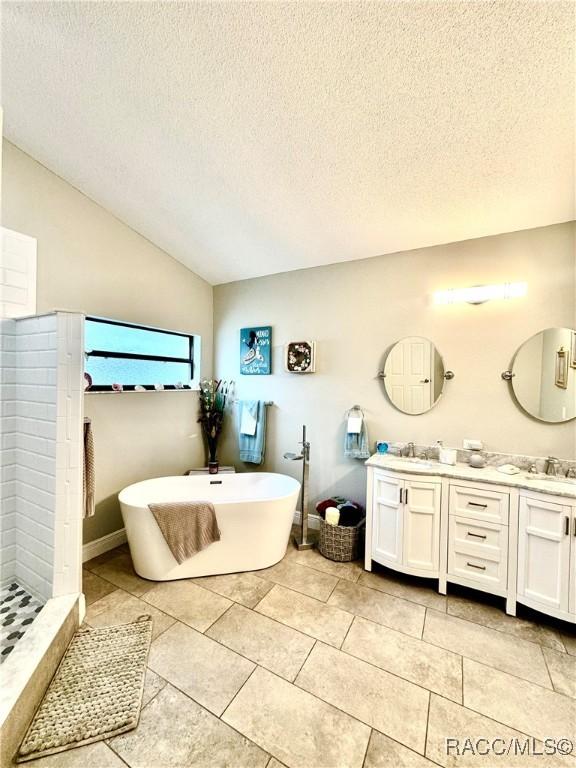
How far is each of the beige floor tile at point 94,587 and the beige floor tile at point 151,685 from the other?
790 mm

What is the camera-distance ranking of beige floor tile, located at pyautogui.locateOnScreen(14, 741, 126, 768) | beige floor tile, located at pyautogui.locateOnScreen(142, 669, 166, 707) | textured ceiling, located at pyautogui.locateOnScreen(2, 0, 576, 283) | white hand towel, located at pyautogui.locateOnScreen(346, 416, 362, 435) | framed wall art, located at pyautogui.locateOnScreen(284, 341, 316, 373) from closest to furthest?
beige floor tile, located at pyautogui.locateOnScreen(14, 741, 126, 768)
textured ceiling, located at pyautogui.locateOnScreen(2, 0, 576, 283)
beige floor tile, located at pyautogui.locateOnScreen(142, 669, 166, 707)
white hand towel, located at pyautogui.locateOnScreen(346, 416, 362, 435)
framed wall art, located at pyautogui.locateOnScreen(284, 341, 316, 373)

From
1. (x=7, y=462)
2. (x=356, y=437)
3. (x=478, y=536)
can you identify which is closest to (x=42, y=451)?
(x=7, y=462)

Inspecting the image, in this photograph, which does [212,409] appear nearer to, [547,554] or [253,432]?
[253,432]

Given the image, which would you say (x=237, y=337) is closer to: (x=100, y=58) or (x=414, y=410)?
(x=414, y=410)

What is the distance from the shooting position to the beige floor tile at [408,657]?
1464 millimetres

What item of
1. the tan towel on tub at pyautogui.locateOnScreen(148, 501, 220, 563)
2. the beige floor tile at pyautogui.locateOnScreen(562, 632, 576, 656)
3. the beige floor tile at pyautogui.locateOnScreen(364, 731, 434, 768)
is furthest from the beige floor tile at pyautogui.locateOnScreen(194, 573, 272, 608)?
the beige floor tile at pyautogui.locateOnScreen(562, 632, 576, 656)

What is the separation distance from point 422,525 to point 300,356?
176 centimetres

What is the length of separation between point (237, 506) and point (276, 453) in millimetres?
1089

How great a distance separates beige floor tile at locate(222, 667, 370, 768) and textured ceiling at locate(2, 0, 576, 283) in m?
2.79

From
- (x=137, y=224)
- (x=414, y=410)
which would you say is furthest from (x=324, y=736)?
(x=137, y=224)

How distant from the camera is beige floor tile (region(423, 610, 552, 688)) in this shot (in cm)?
154

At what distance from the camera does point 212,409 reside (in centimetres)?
351

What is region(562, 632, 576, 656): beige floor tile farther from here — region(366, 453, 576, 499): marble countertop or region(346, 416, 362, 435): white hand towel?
region(346, 416, 362, 435): white hand towel

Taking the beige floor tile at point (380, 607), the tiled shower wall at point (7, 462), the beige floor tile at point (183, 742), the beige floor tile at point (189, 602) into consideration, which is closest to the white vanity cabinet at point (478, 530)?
the beige floor tile at point (380, 607)
